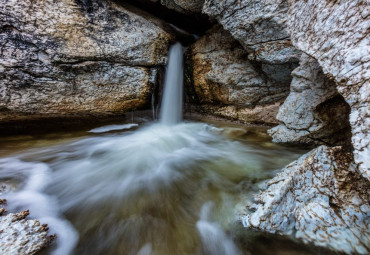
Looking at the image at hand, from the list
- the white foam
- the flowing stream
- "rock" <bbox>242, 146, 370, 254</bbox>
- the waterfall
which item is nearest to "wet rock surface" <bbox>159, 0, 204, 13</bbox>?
the waterfall

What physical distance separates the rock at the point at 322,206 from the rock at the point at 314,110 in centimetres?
158

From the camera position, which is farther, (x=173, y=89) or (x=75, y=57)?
(x=173, y=89)

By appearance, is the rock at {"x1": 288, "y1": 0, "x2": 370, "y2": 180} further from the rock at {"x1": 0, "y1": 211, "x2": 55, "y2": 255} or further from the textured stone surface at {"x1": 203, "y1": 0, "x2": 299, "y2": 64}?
the rock at {"x1": 0, "y1": 211, "x2": 55, "y2": 255}

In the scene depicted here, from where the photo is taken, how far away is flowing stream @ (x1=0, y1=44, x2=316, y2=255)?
1.72m

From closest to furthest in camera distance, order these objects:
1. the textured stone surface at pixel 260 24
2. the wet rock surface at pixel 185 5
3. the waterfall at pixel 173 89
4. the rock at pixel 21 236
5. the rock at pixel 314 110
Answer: the rock at pixel 21 236 < the rock at pixel 314 110 < the textured stone surface at pixel 260 24 < the wet rock surface at pixel 185 5 < the waterfall at pixel 173 89

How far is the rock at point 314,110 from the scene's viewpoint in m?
2.93

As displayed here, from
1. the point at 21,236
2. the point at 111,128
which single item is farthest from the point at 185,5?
the point at 21,236

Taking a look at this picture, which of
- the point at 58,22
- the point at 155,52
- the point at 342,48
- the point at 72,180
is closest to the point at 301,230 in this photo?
the point at 342,48

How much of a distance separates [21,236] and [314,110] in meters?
4.44

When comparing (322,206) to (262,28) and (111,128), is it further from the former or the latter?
(111,128)

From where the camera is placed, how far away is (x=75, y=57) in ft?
13.4

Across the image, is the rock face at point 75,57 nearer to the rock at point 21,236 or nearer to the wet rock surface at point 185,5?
the wet rock surface at point 185,5

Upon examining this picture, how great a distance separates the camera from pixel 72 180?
267 cm

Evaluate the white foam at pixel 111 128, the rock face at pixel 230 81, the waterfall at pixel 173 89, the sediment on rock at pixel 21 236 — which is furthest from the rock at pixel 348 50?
the white foam at pixel 111 128
